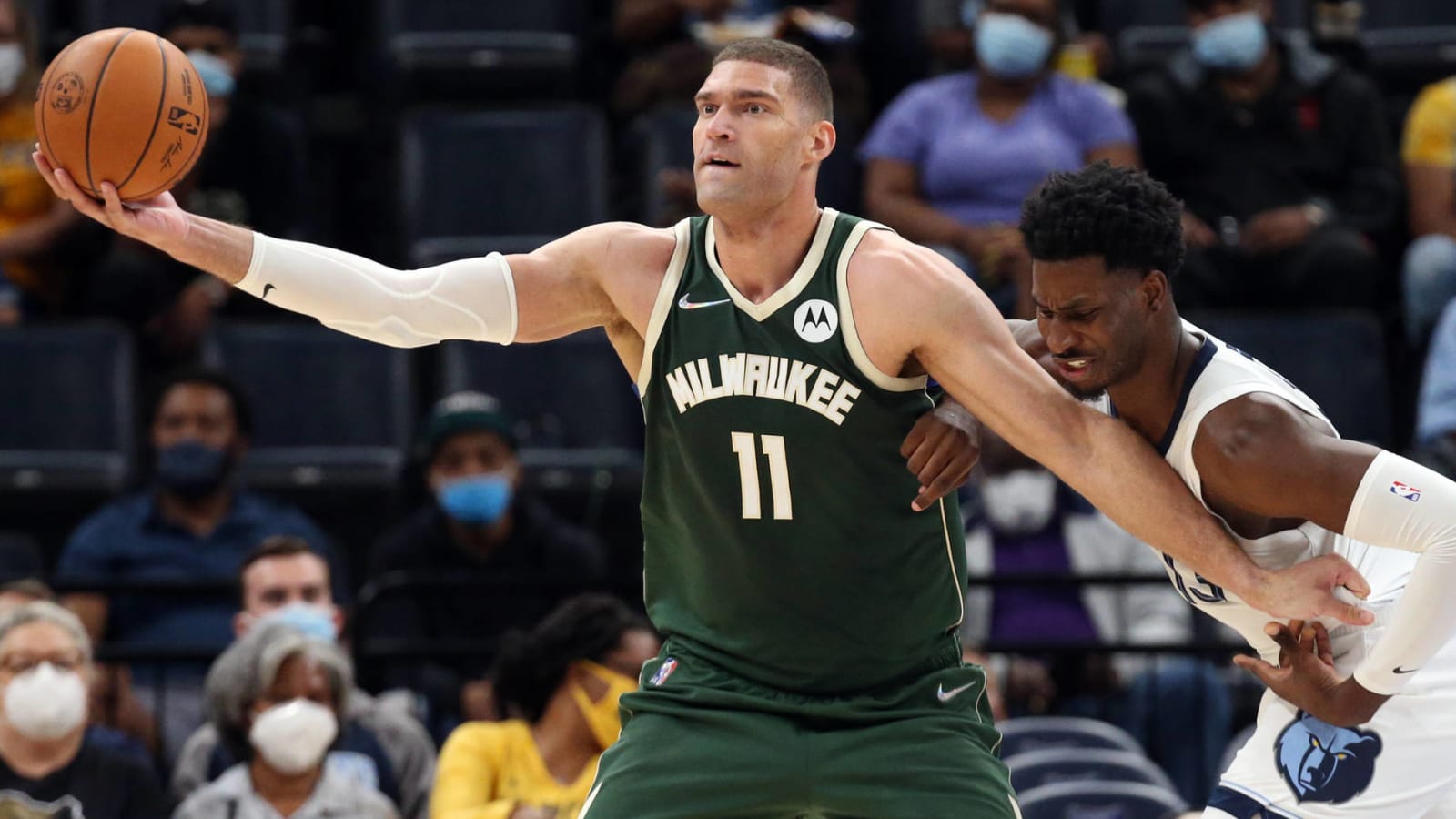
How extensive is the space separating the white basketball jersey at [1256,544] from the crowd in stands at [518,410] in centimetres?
250

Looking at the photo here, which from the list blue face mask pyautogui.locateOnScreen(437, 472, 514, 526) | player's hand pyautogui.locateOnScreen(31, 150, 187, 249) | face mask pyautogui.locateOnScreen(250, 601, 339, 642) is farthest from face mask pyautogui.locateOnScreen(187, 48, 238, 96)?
player's hand pyautogui.locateOnScreen(31, 150, 187, 249)

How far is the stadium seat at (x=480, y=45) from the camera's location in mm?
9328

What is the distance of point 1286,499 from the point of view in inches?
159

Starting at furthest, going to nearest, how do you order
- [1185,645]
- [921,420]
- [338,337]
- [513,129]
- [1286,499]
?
[513,129] → [338,337] → [1185,645] → [921,420] → [1286,499]

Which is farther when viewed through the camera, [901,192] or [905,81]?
[905,81]

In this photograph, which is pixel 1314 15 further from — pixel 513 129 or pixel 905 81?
pixel 513 129

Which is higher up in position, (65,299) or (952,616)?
(65,299)

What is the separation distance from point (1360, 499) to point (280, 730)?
3508 millimetres

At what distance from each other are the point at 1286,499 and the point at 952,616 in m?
0.77

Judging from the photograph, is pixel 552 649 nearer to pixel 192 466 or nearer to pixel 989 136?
pixel 192 466

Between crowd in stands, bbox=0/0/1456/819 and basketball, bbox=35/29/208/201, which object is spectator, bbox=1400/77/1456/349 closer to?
crowd in stands, bbox=0/0/1456/819

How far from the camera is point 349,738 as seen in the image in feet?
21.7

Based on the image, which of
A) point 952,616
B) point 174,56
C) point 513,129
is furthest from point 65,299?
point 952,616

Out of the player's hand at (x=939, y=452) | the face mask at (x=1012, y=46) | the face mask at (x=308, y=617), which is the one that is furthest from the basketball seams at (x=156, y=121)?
the face mask at (x=1012, y=46)
